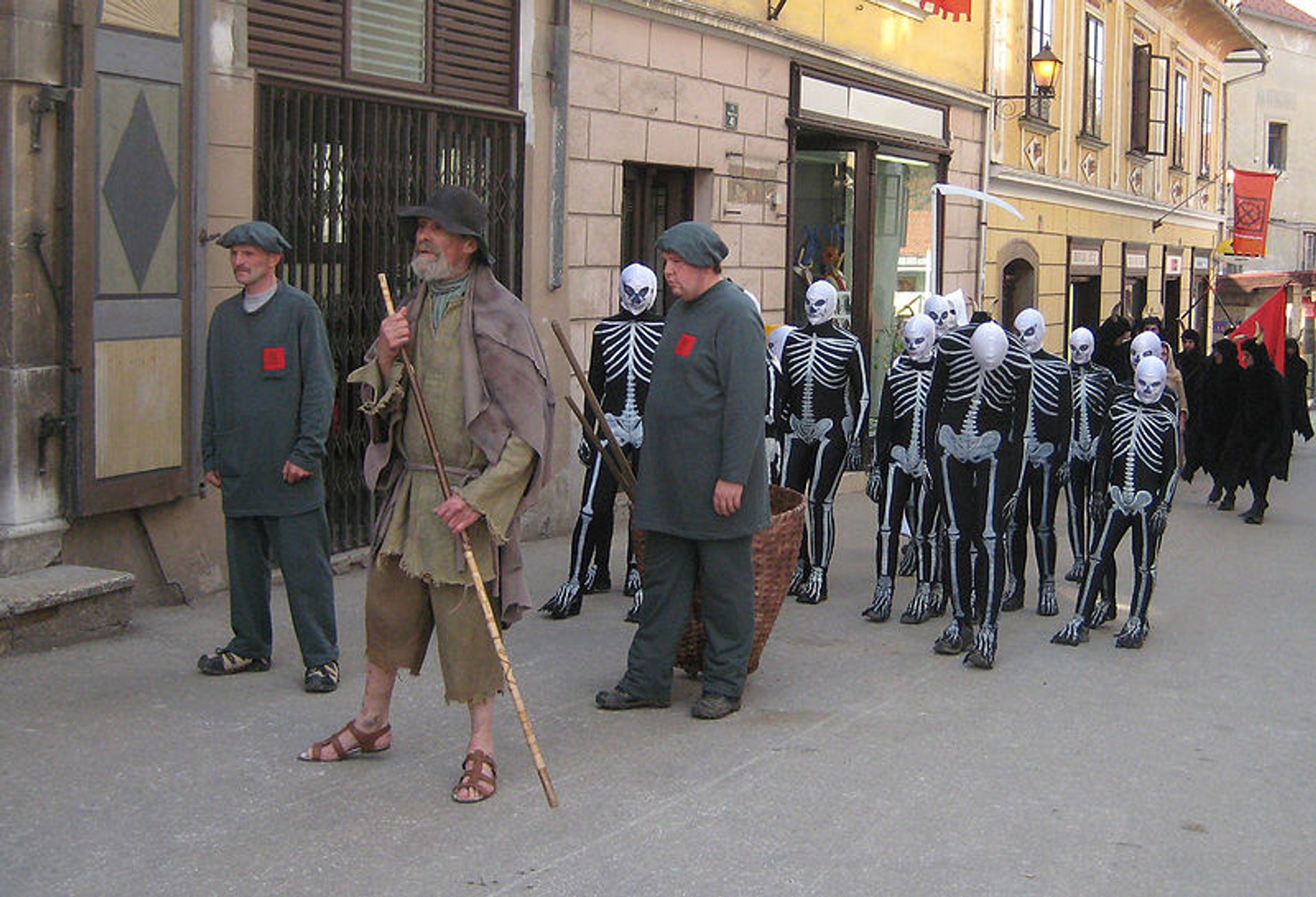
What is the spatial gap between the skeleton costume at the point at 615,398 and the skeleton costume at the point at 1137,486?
232 cm

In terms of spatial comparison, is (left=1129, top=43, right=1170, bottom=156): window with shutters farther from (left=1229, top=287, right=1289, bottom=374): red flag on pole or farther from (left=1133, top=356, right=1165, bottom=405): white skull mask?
(left=1133, top=356, right=1165, bottom=405): white skull mask

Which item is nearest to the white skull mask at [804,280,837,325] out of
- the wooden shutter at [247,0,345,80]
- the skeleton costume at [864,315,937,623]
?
the skeleton costume at [864,315,937,623]

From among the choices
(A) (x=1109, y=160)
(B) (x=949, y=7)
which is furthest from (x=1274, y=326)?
(A) (x=1109, y=160)

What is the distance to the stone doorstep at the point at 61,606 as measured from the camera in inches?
277

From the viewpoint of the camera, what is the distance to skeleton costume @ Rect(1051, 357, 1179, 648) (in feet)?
27.7

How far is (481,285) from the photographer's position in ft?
18.1

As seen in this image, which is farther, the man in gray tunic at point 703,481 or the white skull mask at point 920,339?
the white skull mask at point 920,339

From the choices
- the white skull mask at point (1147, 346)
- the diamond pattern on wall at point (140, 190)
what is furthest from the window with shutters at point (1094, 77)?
the diamond pattern on wall at point (140, 190)

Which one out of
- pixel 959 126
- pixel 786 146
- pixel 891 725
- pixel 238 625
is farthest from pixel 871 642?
pixel 959 126

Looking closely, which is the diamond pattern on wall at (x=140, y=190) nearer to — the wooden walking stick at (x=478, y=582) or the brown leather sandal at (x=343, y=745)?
the wooden walking stick at (x=478, y=582)

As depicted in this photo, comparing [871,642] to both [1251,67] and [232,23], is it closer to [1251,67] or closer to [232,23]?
[232,23]

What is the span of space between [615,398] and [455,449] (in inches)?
129

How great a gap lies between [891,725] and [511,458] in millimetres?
2158

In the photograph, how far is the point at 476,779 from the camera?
5.44m
